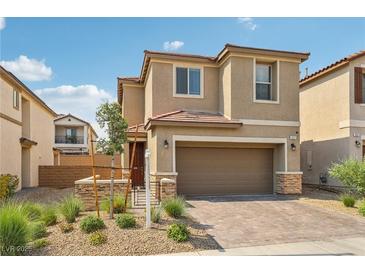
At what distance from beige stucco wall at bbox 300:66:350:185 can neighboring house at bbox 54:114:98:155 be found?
114ft

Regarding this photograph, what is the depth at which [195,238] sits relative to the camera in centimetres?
739

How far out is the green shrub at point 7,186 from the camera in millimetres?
13773

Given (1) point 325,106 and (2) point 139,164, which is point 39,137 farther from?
(1) point 325,106

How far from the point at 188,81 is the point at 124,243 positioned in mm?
9605

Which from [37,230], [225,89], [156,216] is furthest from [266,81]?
[37,230]

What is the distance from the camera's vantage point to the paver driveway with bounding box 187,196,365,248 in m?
7.89

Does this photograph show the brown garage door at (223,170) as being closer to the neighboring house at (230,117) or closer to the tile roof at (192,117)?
the neighboring house at (230,117)

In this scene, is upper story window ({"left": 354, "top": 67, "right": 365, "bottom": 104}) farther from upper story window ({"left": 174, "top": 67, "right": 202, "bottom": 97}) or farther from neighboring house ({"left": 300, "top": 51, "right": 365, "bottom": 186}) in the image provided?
upper story window ({"left": 174, "top": 67, "right": 202, "bottom": 97})

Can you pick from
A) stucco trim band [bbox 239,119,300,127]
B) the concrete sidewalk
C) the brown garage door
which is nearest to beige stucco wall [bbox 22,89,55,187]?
the brown garage door

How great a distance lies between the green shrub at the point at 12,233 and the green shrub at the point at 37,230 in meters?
0.25

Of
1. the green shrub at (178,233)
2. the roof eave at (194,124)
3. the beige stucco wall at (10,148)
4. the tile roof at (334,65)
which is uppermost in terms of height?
the tile roof at (334,65)

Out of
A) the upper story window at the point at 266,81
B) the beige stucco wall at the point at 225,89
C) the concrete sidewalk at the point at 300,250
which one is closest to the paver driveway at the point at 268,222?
the concrete sidewalk at the point at 300,250
